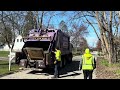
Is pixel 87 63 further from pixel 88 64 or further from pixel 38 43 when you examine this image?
pixel 38 43

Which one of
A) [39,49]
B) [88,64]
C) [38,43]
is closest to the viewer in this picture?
[88,64]

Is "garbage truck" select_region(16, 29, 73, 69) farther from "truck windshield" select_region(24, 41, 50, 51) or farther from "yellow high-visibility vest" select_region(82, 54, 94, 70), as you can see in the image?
"yellow high-visibility vest" select_region(82, 54, 94, 70)

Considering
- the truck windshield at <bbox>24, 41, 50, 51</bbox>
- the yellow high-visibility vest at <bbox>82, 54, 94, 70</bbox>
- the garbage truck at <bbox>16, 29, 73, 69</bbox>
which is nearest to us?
the yellow high-visibility vest at <bbox>82, 54, 94, 70</bbox>

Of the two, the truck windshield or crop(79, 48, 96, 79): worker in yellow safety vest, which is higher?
the truck windshield

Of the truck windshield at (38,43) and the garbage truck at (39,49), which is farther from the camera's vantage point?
the truck windshield at (38,43)

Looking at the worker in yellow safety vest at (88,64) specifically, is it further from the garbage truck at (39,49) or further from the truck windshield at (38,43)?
the truck windshield at (38,43)

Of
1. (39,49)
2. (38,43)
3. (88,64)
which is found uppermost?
(38,43)

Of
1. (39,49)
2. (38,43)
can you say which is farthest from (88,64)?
(38,43)

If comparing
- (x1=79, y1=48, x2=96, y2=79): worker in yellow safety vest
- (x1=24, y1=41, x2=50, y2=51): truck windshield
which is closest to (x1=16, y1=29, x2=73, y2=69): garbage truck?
(x1=24, y1=41, x2=50, y2=51): truck windshield

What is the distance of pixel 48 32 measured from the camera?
19.2 meters

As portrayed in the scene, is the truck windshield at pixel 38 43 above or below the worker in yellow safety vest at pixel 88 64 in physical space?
above

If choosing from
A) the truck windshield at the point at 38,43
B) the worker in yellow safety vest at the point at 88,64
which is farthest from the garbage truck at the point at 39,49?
the worker in yellow safety vest at the point at 88,64
